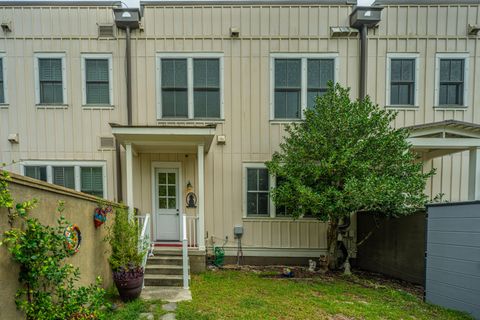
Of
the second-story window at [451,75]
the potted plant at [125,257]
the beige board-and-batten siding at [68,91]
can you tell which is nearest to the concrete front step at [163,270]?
the potted plant at [125,257]

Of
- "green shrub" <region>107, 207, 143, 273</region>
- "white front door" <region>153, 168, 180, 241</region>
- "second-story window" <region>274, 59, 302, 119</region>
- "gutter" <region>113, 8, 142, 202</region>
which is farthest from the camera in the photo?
"second-story window" <region>274, 59, 302, 119</region>

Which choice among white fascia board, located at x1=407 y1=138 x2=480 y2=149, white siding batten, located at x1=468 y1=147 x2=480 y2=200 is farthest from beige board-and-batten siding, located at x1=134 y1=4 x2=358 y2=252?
white siding batten, located at x1=468 y1=147 x2=480 y2=200

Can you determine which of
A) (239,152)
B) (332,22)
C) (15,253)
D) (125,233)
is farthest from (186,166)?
(332,22)

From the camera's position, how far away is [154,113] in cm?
677

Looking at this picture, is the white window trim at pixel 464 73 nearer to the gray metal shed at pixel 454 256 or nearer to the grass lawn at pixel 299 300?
the gray metal shed at pixel 454 256

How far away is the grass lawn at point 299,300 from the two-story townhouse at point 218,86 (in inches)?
52.8

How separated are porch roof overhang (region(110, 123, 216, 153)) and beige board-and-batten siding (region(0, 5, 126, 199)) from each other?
159 centimetres

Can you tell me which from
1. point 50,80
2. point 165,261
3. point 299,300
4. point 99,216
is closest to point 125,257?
point 99,216

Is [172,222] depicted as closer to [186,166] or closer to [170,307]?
[186,166]

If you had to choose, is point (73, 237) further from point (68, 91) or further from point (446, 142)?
point (446, 142)

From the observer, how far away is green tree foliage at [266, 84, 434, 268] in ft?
16.6

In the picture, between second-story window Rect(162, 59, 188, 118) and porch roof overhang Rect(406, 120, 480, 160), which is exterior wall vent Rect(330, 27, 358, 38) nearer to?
porch roof overhang Rect(406, 120, 480, 160)

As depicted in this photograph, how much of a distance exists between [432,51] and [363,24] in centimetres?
201

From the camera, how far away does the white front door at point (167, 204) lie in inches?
265
